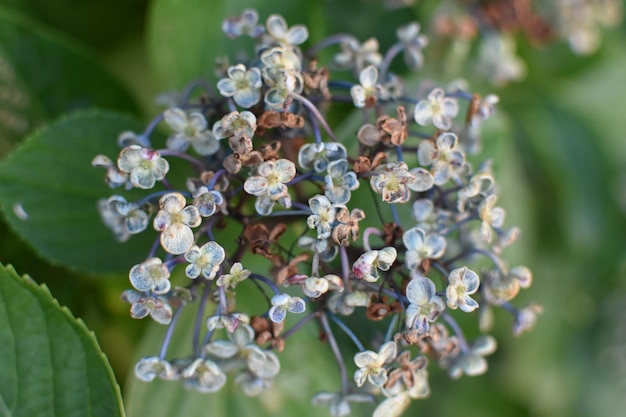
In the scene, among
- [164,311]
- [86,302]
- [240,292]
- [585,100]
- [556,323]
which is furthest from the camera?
[556,323]

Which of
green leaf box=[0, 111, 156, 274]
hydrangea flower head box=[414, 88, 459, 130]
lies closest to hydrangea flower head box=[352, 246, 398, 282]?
hydrangea flower head box=[414, 88, 459, 130]

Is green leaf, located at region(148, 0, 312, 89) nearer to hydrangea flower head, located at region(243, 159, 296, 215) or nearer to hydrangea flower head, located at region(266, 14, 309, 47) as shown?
hydrangea flower head, located at region(266, 14, 309, 47)

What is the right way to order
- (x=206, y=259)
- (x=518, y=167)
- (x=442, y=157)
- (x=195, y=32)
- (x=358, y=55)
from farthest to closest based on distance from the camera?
1. (x=518, y=167)
2. (x=195, y=32)
3. (x=358, y=55)
4. (x=442, y=157)
5. (x=206, y=259)

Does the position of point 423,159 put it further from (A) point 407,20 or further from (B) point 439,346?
(A) point 407,20

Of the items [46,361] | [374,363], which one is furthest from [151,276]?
[374,363]

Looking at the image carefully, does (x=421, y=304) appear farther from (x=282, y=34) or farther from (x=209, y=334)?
(x=282, y=34)

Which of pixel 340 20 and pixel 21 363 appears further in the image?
pixel 340 20

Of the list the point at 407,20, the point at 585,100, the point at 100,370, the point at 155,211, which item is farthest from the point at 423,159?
the point at 585,100
